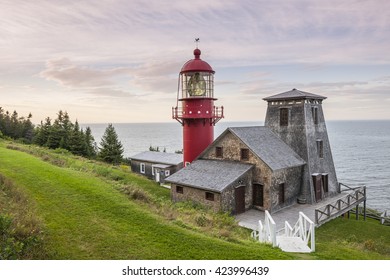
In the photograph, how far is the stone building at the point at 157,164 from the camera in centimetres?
2378

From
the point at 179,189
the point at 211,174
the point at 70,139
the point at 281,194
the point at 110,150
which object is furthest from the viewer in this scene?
the point at 110,150

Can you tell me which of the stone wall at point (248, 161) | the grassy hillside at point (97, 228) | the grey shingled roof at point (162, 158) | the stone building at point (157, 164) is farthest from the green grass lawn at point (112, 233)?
the grey shingled roof at point (162, 158)

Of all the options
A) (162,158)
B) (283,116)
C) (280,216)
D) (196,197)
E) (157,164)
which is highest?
(283,116)

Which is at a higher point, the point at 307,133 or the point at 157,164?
the point at 307,133

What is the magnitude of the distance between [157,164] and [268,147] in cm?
1191

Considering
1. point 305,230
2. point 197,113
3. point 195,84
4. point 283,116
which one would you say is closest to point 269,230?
point 305,230

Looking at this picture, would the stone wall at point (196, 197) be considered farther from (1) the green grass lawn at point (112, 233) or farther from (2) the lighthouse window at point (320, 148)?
(2) the lighthouse window at point (320, 148)

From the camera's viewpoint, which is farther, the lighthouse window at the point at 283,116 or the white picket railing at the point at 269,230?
the lighthouse window at the point at 283,116

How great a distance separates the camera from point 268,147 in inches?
640

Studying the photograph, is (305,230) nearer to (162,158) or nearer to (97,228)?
(97,228)

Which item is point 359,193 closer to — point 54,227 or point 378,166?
point 54,227

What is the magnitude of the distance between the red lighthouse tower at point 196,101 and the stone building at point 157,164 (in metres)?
5.44

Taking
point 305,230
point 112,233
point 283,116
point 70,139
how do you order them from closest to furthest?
point 112,233
point 305,230
point 283,116
point 70,139

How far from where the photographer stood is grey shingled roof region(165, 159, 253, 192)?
14.4 m
